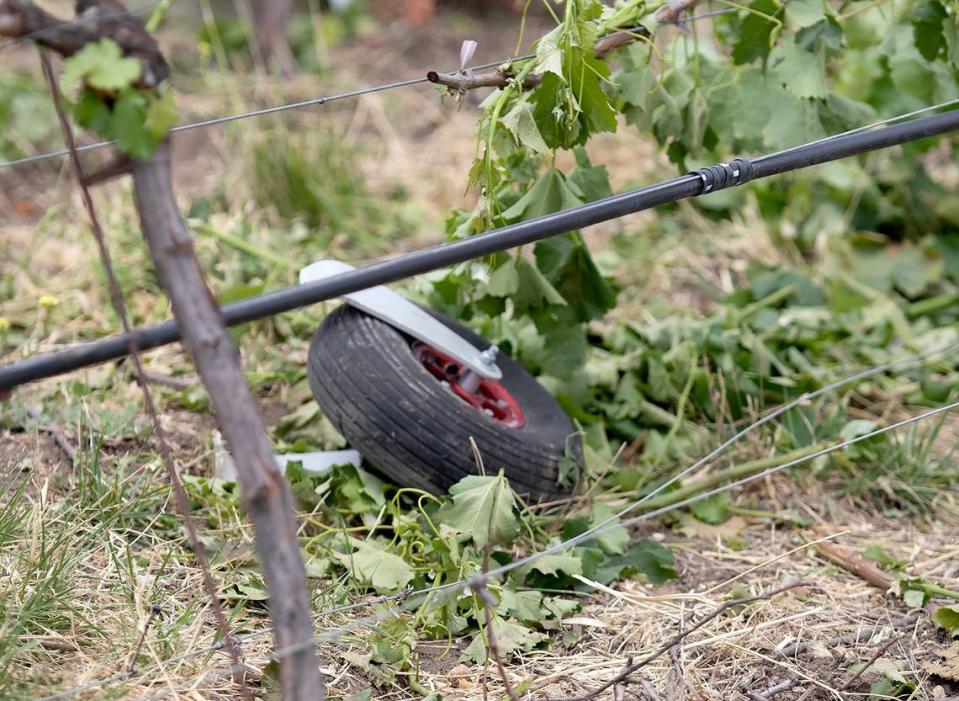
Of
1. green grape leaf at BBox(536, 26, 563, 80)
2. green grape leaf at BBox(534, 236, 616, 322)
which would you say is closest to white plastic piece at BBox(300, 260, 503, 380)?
green grape leaf at BBox(534, 236, 616, 322)

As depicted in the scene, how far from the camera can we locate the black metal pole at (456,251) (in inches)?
58.7

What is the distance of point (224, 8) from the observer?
252 inches

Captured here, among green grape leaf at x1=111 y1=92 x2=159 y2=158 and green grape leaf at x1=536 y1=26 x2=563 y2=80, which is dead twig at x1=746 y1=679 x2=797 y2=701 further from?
green grape leaf at x1=111 y1=92 x2=159 y2=158

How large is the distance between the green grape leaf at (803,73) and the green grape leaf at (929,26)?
11.7 inches

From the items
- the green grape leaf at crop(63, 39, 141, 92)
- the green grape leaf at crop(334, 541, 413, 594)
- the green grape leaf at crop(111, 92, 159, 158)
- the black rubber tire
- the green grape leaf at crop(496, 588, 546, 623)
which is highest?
the green grape leaf at crop(63, 39, 141, 92)

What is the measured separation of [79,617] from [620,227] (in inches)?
114

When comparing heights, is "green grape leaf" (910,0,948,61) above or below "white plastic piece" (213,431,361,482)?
above

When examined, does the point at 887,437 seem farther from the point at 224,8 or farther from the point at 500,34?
the point at 224,8

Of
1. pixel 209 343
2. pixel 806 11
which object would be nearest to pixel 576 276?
pixel 806 11

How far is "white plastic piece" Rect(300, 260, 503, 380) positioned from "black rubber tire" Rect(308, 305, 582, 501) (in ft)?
0.10

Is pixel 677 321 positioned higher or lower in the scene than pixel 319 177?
lower

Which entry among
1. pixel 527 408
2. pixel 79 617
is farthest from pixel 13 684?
pixel 527 408

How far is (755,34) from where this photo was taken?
256 centimetres

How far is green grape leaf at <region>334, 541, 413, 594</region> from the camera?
7.06 feet
